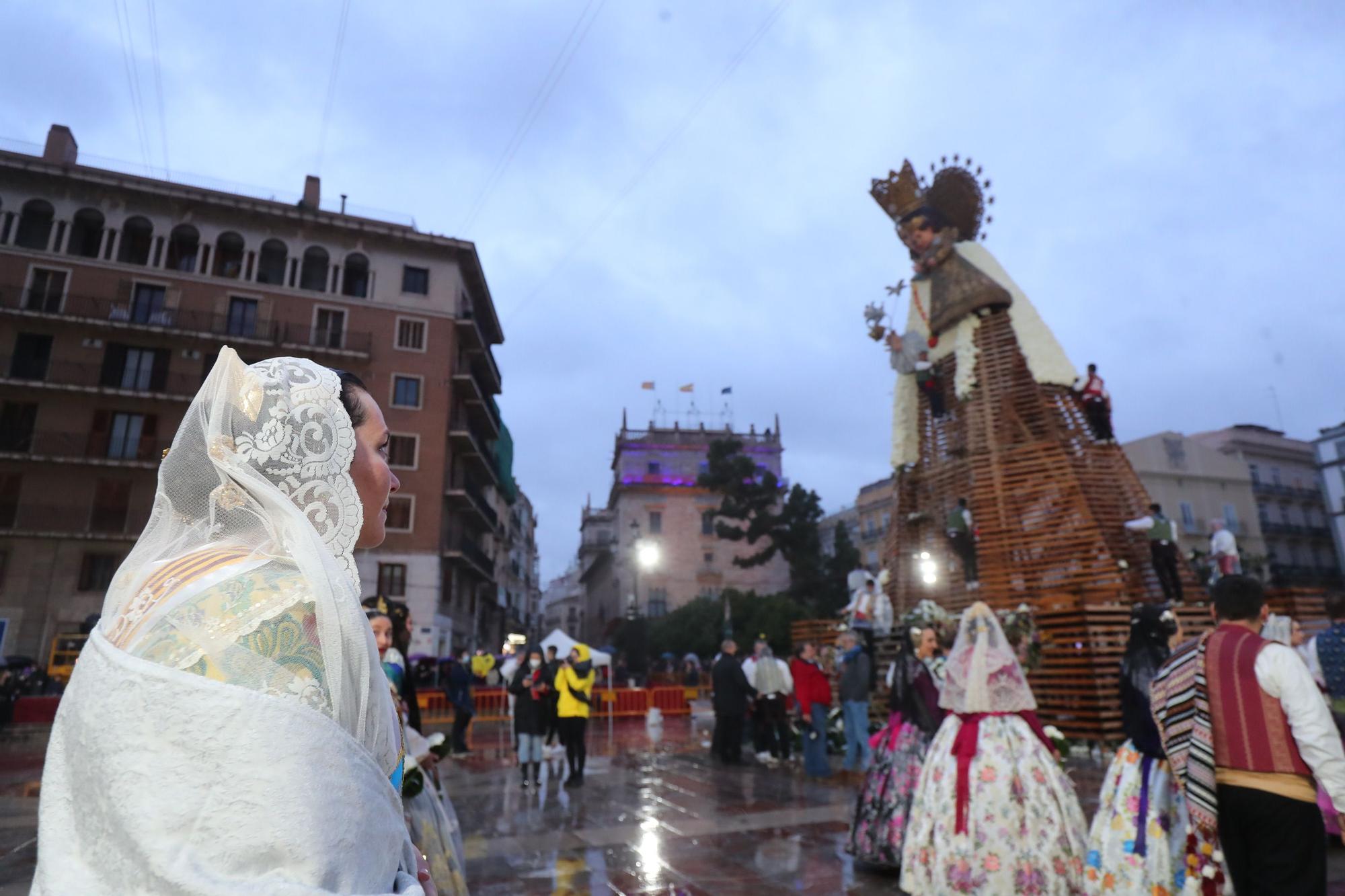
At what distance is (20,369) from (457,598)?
17.1 m

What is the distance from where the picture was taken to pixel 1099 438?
1408cm

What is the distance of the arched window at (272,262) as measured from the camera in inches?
1145

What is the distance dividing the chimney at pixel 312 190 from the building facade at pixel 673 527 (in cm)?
2557

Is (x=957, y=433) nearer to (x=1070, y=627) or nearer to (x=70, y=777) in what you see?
(x=1070, y=627)

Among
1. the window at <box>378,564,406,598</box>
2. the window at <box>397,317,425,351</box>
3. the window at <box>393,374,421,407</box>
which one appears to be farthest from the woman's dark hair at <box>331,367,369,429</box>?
the window at <box>397,317,425,351</box>

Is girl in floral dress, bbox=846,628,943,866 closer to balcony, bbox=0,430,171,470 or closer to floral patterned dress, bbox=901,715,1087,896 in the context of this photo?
floral patterned dress, bbox=901,715,1087,896

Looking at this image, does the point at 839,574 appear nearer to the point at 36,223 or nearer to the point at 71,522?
the point at 71,522

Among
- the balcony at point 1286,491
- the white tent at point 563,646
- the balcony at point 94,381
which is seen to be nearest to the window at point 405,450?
the balcony at point 94,381

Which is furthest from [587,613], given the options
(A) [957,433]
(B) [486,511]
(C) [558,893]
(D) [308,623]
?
(D) [308,623]

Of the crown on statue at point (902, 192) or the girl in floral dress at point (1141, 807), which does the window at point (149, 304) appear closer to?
the crown on statue at point (902, 192)

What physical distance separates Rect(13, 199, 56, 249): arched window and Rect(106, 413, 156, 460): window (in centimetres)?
690

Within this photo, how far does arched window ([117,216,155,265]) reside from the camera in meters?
27.6

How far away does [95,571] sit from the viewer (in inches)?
971

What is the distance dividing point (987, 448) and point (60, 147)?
33.3 meters
